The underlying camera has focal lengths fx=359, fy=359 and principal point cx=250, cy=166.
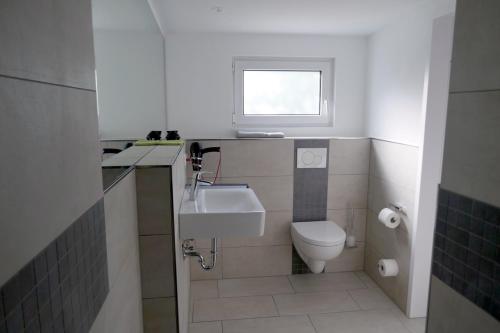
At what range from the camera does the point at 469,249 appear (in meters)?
0.93

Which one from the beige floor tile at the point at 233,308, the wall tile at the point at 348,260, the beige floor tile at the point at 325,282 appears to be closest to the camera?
the beige floor tile at the point at 233,308

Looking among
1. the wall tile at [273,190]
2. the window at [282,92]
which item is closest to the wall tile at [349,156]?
the window at [282,92]

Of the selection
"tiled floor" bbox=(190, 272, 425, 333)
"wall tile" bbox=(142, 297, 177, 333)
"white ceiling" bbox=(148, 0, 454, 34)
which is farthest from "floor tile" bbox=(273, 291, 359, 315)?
"white ceiling" bbox=(148, 0, 454, 34)

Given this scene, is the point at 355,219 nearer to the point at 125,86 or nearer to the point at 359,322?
the point at 359,322

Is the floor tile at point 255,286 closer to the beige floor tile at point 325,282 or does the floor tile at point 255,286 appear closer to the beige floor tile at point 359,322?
the beige floor tile at point 325,282

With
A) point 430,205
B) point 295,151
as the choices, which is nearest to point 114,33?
point 295,151

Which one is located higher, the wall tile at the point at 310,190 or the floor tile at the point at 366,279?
the wall tile at the point at 310,190

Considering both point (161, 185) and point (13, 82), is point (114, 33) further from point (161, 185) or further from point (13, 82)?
point (13, 82)

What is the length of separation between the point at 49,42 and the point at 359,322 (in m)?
2.59

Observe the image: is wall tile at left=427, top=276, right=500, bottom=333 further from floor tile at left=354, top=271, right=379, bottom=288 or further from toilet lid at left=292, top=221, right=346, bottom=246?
floor tile at left=354, top=271, right=379, bottom=288

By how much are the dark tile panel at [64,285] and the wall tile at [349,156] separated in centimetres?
245

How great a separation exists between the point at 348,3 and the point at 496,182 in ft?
5.94

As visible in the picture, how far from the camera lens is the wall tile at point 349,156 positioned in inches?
122

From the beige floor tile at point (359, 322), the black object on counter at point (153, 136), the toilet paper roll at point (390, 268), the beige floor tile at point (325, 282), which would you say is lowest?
the beige floor tile at point (359, 322)
